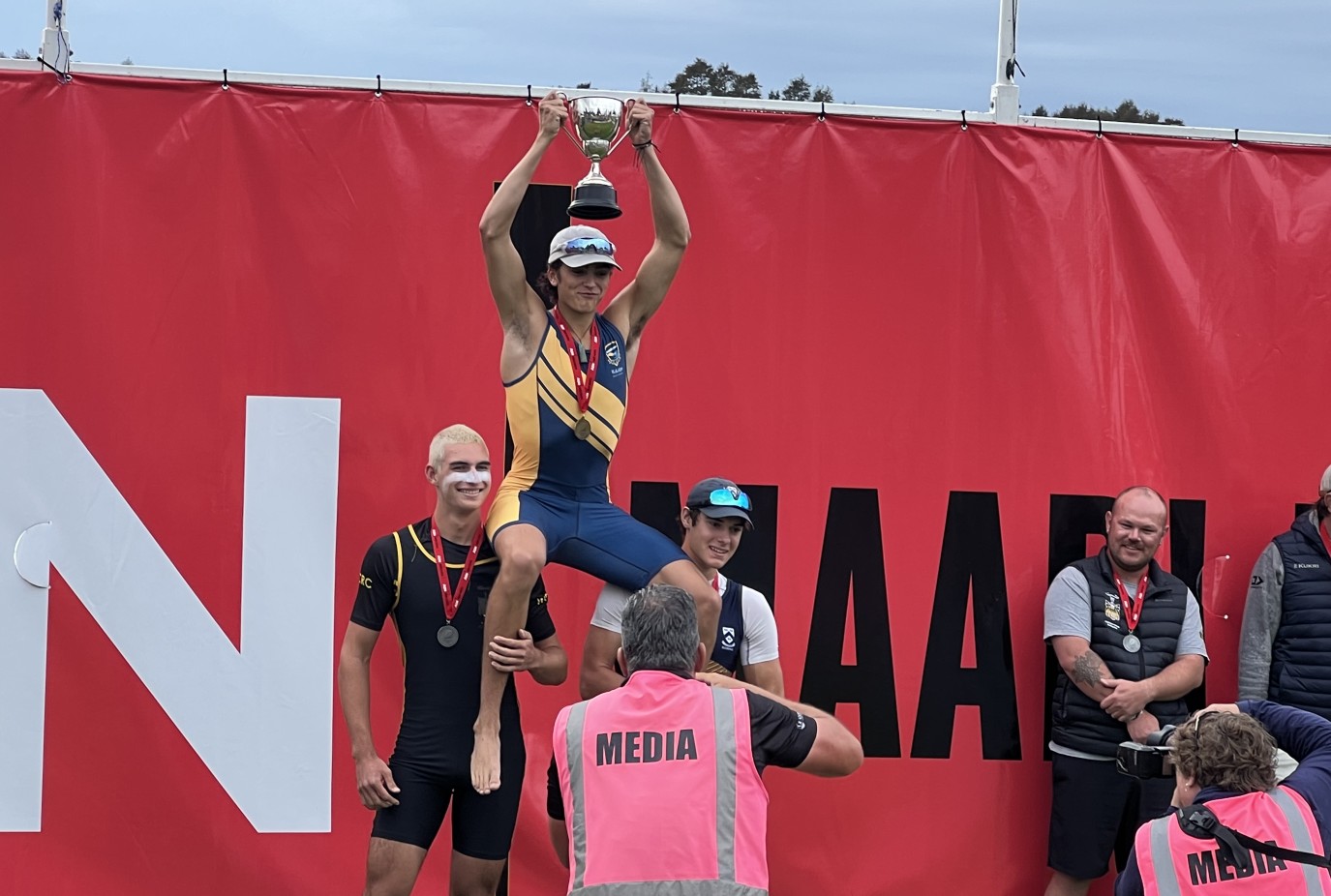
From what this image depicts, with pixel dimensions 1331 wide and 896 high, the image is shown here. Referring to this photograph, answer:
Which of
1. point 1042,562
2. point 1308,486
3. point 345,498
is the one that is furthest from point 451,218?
point 1308,486

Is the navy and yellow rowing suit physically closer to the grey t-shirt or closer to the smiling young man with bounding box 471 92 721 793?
the smiling young man with bounding box 471 92 721 793

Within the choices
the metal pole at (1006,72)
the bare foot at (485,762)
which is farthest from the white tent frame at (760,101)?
the bare foot at (485,762)

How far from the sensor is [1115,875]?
5441 mm

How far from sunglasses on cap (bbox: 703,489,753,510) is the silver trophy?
0.89 m

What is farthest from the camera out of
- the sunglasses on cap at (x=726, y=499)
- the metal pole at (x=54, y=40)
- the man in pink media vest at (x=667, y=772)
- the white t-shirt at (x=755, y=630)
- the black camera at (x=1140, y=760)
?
the metal pole at (x=54, y=40)

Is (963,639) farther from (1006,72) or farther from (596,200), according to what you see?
(596,200)

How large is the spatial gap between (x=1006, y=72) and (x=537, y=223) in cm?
188

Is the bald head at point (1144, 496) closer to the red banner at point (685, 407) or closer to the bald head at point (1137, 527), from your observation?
the bald head at point (1137, 527)

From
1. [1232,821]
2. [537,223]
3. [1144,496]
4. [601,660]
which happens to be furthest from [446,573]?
[1144,496]

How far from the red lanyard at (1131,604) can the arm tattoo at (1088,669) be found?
0.60 feet

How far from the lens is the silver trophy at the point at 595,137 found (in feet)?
13.8

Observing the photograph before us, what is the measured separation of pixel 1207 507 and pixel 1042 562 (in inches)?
27.2

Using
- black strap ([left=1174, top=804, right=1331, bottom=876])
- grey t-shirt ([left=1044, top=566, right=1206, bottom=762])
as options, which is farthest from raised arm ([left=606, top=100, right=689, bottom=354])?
black strap ([left=1174, top=804, right=1331, bottom=876])

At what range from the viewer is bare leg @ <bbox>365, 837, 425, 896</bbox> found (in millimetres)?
4012
